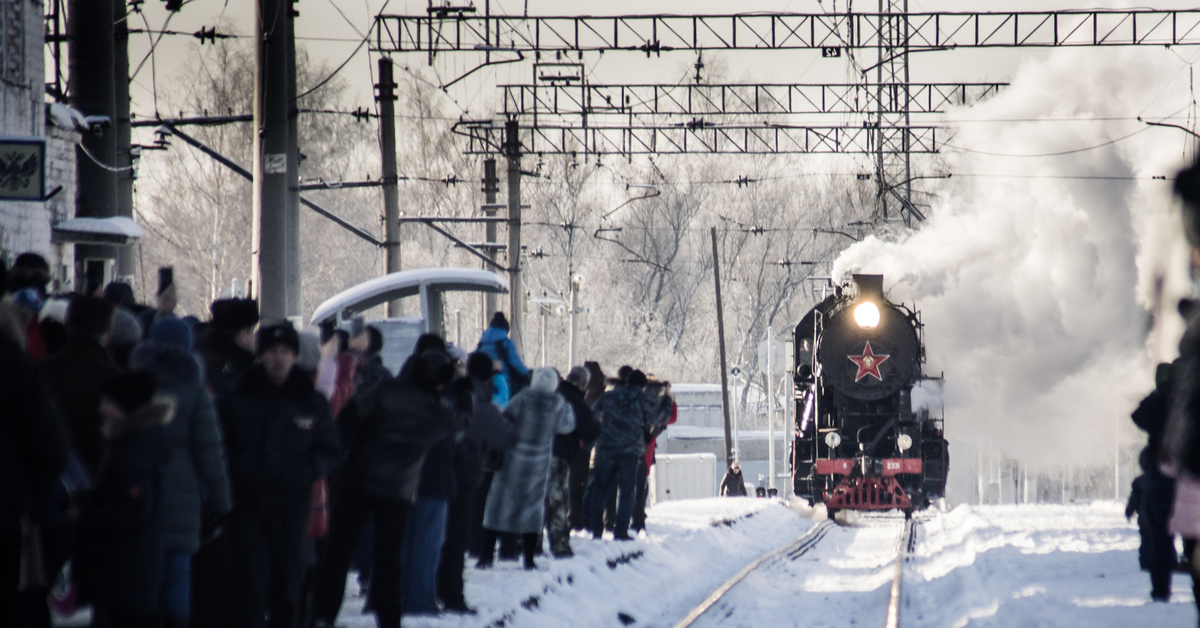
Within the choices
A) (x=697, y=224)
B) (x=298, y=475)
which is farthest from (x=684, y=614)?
(x=697, y=224)

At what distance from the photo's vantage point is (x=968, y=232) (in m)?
29.2

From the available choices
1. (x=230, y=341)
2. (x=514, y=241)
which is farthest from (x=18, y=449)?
(x=514, y=241)

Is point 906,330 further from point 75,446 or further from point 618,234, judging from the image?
point 618,234

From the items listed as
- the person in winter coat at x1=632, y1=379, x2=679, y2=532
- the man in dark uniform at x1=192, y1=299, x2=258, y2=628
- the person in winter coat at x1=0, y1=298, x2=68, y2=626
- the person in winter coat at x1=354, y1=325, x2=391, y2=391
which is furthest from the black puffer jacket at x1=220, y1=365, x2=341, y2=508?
the person in winter coat at x1=632, y1=379, x2=679, y2=532

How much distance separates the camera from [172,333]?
691 cm

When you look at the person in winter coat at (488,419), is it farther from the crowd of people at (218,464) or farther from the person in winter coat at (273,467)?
the person in winter coat at (273,467)

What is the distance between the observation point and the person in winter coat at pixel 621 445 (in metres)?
15.0

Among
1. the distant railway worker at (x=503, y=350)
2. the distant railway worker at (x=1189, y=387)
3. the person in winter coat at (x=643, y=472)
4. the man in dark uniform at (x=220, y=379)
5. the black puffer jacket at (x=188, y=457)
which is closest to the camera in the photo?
the distant railway worker at (x=1189, y=387)

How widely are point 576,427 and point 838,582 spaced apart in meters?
3.69

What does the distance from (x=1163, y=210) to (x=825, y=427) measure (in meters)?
15.2

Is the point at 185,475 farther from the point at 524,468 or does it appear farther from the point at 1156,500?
the point at 1156,500

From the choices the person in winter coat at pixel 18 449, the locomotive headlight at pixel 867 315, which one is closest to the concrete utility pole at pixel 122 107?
the locomotive headlight at pixel 867 315

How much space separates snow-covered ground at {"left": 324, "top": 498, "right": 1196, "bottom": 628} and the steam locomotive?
2257 millimetres

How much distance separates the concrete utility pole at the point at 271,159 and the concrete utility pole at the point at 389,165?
12.6 m
